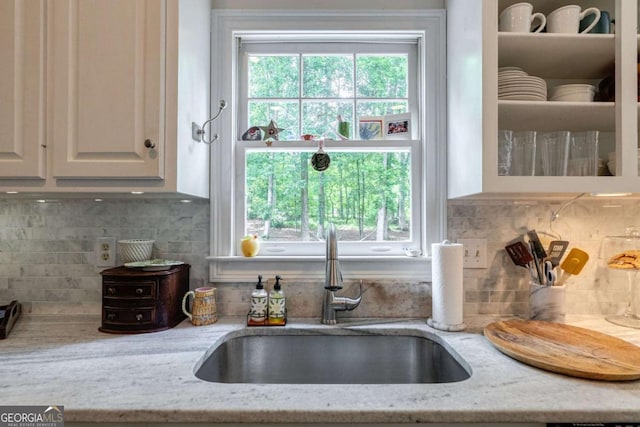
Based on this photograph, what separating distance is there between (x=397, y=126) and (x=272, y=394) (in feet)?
Result: 3.85

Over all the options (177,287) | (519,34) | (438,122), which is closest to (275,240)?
(177,287)

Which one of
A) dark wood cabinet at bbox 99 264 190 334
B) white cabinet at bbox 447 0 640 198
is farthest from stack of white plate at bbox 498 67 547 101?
dark wood cabinet at bbox 99 264 190 334

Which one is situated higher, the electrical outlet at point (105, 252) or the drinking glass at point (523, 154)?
the drinking glass at point (523, 154)

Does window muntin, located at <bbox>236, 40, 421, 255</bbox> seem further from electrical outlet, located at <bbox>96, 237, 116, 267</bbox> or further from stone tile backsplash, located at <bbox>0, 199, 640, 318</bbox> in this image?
electrical outlet, located at <bbox>96, 237, 116, 267</bbox>

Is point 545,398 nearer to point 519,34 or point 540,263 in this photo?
point 540,263

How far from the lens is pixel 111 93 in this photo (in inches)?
41.2

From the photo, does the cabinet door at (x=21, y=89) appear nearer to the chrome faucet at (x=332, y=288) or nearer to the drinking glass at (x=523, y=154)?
the chrome faucet at (x=332, y=288)

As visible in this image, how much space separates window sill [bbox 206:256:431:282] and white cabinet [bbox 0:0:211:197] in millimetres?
476

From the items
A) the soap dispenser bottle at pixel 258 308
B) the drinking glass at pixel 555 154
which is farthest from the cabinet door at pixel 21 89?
the drinking glass at pixel 555 154

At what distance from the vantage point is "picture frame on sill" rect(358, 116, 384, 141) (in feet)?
4.86

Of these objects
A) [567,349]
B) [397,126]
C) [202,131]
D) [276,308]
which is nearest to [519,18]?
[397,126]

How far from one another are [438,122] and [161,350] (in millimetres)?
1363

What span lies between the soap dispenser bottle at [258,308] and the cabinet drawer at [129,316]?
35 centimetres

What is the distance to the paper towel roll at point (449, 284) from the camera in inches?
47.3
